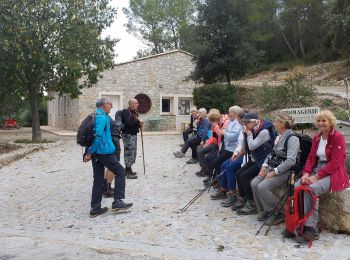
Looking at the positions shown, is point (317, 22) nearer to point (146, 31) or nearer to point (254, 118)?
point (146, 31)

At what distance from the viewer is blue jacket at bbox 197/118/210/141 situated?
945 centimetres

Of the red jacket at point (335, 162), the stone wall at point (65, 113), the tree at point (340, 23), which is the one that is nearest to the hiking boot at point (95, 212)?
the red jacket at point (335, 162)

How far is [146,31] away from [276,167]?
133 feet

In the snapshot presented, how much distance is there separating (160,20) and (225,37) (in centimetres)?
2545

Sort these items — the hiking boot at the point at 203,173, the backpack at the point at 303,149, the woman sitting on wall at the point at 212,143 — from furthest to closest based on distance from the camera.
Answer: the hiking boot at the point at 203,173 < the woman sitting on wall at the point at 212,143 < the backpack at the point at 303,149

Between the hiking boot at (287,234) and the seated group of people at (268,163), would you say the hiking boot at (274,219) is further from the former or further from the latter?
the hiking boot at (287,234)

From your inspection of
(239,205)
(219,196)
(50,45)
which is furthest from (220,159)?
(50,45)

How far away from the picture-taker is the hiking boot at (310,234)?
4785mm

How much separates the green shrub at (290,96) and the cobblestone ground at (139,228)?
6.30 m

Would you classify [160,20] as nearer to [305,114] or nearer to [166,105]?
[166,105]

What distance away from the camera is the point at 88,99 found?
2139 cm

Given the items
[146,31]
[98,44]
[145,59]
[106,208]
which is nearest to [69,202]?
[106,208]

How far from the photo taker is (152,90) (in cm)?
2272

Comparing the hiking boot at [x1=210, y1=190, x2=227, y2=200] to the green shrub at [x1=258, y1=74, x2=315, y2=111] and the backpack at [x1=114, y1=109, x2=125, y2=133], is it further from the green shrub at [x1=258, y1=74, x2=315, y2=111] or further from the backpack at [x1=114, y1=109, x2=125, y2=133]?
the green shrub at [x1=258, y1=74, x2=315, y2=111]
